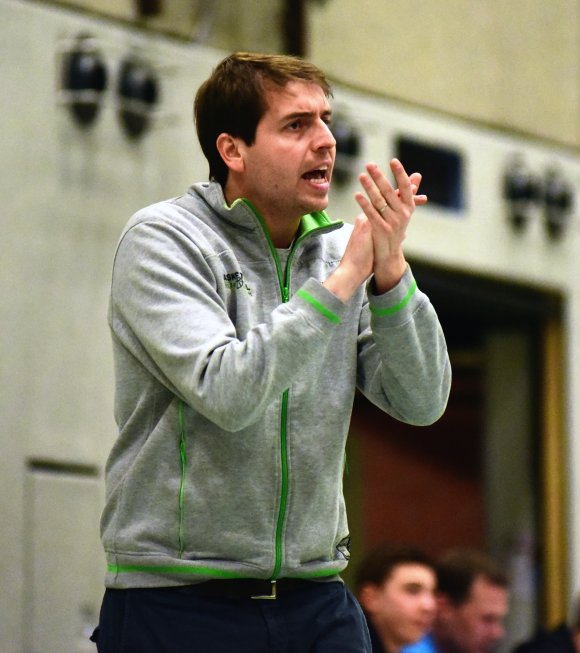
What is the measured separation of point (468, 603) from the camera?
25.4 feet

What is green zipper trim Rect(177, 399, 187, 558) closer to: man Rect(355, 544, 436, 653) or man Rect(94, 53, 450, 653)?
man Rect(94, 53, 450, 653)

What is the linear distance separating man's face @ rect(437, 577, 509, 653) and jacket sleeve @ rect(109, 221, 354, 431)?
14.8 ft

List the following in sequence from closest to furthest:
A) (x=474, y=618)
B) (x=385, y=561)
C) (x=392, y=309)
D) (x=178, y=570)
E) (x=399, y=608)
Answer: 1. (x=178, y=570)
2. (x=392, y=309)
3. (x=399, y=608)
4. (x=385, y=561)
5. (x=474, y=618)

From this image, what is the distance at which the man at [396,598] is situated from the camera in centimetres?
682

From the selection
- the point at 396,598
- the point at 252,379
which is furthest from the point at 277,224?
the point at 396,598

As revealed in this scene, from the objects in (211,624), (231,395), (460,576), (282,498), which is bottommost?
(460,576)

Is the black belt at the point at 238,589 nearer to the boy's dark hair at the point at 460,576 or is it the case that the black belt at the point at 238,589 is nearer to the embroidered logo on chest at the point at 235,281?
the embroidered logo on chest at the point at 235,281

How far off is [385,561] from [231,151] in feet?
12.0

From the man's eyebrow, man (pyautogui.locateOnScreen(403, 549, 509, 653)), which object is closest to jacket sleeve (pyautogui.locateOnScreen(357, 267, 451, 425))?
the man's eyebrow

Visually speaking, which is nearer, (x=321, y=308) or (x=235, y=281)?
(x=321, y=308)

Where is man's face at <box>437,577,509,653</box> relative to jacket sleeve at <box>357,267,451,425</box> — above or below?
below

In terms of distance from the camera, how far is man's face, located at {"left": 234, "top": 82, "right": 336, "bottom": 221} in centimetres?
350

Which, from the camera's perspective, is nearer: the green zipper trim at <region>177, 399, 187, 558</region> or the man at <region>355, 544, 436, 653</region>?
the green zipper trim at <region>177, 399, 187, 558</region>

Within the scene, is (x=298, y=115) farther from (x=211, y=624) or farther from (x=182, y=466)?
(x=211, y=624)
